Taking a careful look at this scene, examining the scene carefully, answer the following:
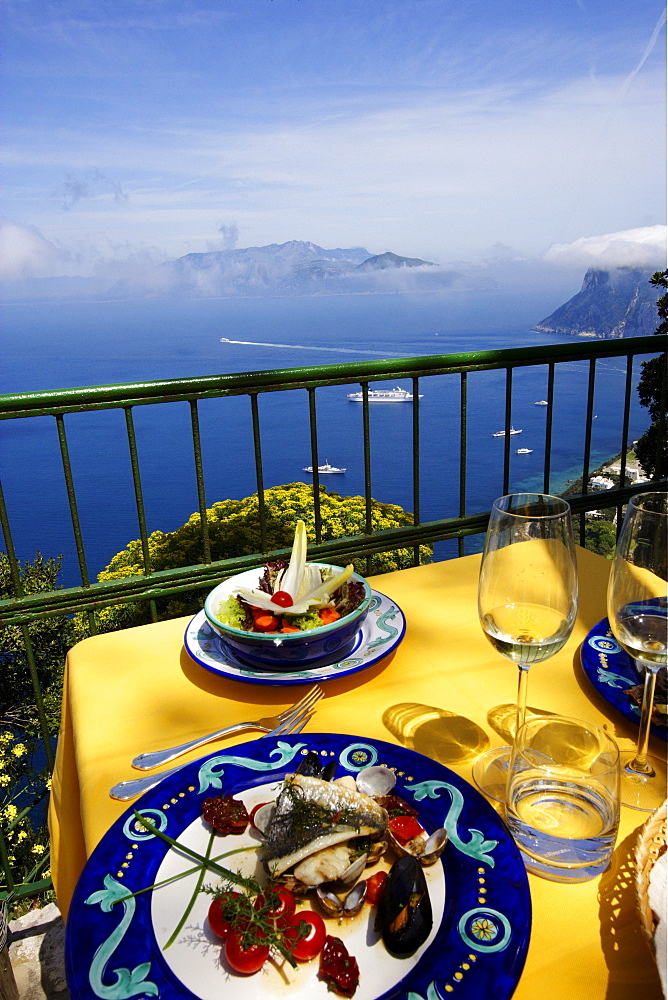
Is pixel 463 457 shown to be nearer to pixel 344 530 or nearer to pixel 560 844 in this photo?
pixel 560 844

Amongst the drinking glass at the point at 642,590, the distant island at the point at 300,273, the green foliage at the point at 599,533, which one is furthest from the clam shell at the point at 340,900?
the distant island at the point at 300,273

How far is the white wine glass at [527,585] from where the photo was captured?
2.35ft

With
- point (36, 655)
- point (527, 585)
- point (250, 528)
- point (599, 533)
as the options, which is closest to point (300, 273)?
point (599, 533)

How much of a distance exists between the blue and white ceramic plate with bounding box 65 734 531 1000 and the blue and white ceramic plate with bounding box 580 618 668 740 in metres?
0.28

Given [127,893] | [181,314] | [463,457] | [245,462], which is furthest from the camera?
[181,314]

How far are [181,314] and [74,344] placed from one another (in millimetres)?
7293

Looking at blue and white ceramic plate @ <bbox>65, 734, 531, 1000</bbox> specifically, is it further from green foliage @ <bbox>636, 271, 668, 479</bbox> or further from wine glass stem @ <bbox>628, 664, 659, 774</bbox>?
green foliage @ <bbox>636, 271, 668, 479</bbox>

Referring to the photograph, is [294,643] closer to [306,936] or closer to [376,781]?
[376,781]

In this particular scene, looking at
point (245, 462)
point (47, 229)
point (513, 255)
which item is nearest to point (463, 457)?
point (245, 462)

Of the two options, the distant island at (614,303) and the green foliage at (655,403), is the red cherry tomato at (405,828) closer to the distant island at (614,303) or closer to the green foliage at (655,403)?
the green foliage at (655,403)

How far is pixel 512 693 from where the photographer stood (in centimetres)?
96

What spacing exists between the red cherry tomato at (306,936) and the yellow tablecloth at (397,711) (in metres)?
0.17

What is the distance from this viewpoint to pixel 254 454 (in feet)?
7.21

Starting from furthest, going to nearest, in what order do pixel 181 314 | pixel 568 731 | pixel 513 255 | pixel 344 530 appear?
pixel 513 255
pixel 181 314
pixel 344 530
pixel 568 731
